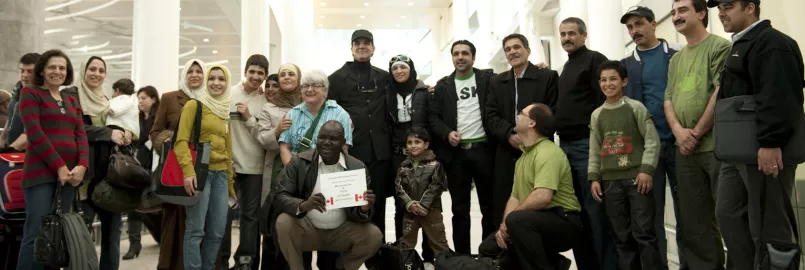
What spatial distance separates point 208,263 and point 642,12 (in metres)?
3.32

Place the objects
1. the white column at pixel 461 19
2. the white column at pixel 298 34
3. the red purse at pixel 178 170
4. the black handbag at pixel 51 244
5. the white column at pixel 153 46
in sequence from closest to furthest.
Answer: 1. the black handbag at pixel 51 244
2. the red purse at pixel 178 170
3. the white column at pixel 153 46
4. the white column at pixel 298 34
5. the white column at pixel 461 19

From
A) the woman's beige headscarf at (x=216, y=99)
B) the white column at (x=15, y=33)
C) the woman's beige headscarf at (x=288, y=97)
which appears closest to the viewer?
the woman's beige headscarf at (x=216, y=99)

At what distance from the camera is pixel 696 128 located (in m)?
3.15

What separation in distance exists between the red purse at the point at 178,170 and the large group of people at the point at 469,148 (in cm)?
3

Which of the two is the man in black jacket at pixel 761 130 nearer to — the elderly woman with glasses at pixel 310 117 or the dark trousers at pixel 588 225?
the dark trousers at pixel 588 225

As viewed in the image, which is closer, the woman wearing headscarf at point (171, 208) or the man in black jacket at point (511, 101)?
the woman wearing headscarf at point (171, 208)

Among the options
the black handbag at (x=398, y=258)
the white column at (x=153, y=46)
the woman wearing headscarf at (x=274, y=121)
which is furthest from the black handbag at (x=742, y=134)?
the white column at (x=153, y=46)

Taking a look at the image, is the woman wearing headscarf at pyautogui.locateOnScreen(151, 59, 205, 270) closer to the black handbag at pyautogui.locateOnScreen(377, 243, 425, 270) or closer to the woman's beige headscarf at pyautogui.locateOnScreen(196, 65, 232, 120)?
the woman's beige headscarf at pyautogui.locateOnScreen(196, 65, 232, 120)

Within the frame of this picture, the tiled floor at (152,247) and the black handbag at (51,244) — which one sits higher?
the black handbag at (51,244)

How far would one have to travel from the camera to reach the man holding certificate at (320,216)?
3.62 m

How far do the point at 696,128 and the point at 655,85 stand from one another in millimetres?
579

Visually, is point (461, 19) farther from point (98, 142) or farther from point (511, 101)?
point (98, 142)

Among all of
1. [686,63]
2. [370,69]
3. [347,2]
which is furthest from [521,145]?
[347,2]

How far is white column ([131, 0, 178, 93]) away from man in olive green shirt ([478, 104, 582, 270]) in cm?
483
